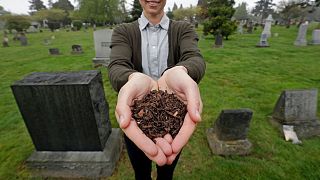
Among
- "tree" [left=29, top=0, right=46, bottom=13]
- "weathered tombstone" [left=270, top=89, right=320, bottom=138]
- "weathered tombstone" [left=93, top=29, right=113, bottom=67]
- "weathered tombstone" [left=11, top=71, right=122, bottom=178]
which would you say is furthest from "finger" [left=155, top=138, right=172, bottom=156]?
"tree" [left=29, top=0, right=46, bottom=13]

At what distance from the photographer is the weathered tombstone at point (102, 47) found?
32.0 feet

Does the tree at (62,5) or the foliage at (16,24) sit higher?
the tree at (62,5)

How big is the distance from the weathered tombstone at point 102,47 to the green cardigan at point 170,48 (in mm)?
8212

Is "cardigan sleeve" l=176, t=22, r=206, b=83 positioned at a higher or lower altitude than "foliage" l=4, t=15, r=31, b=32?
higher

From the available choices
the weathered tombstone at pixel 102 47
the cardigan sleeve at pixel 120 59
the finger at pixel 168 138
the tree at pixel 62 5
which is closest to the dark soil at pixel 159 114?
the finger at pixel 168 138

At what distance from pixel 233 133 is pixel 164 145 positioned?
2.76m

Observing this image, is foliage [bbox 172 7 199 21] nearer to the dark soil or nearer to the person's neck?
the person's neck

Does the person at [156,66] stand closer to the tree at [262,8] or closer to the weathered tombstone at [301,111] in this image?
the weathered tombstone at [301,111]

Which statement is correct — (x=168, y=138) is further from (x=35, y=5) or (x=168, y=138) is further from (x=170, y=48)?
(x=35, y=5)

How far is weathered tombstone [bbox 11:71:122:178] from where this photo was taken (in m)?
2.89

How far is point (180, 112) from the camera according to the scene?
4.84ft

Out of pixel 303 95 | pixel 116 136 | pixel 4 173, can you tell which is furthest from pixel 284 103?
pixel 4 173

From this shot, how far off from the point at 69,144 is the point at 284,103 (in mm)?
4136

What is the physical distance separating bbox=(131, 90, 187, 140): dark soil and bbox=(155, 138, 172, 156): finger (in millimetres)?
45
